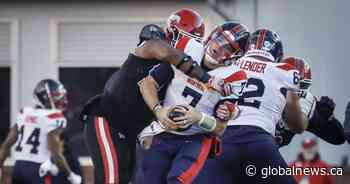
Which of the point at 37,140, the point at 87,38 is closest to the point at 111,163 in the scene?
the point at 37,140

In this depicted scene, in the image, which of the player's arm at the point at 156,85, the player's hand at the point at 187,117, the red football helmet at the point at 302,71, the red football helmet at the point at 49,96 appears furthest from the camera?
the red football helmet at the point at 49,96

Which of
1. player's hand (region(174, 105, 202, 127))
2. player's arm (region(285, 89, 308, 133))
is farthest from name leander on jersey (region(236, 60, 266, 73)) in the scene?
player's hand (region(174, 105, 202, 127))

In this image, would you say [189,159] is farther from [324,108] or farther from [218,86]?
[324,108]

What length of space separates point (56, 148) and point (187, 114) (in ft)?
13.3

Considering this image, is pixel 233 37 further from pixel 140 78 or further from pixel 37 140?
pixel 37 140

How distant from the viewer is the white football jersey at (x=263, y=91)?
769 centimetres

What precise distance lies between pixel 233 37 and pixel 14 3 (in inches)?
310

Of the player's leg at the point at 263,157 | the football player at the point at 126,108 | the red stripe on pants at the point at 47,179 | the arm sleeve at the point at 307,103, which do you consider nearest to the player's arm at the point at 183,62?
the football player at the point at 126,108

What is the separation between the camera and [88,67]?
15164 mm

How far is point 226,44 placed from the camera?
25.2 feet

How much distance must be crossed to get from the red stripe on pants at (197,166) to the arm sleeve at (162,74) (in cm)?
51

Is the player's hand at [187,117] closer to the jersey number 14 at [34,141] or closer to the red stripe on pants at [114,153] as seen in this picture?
the red stripe on pants at [114,153]

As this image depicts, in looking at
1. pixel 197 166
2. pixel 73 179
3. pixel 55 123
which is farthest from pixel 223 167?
pixel 73 179

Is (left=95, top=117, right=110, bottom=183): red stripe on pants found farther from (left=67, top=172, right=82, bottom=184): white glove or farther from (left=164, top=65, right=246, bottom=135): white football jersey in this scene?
(left=67, top=172, right=82, bottom=184): white glove
